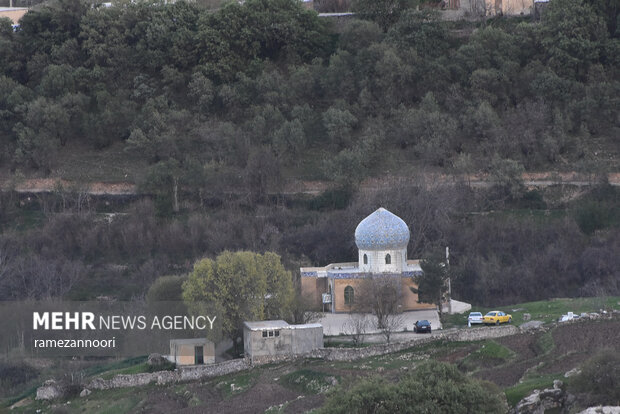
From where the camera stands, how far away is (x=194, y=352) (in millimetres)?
42219

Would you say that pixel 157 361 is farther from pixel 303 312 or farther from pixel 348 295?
pixel 348 295

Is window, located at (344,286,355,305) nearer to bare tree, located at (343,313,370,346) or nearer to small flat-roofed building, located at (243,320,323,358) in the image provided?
bare tree, located at (343,313,370,346)

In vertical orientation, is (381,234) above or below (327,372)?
above

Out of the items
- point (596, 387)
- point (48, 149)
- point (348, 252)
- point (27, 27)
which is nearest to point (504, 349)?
point (596, 387)

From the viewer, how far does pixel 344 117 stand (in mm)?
60281

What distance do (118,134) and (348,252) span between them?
15223 mm

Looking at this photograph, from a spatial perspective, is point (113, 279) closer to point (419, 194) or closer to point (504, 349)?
point (419, 194)

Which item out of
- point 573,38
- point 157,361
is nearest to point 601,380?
point 157,361

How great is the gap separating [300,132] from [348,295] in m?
15.3

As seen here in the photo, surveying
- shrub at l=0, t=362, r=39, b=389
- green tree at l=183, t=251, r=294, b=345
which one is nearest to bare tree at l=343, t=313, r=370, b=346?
green tree at l=183, t=251, r=294, b=345

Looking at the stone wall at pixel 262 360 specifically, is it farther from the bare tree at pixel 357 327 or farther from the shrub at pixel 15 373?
the shrub at pixel 15 373

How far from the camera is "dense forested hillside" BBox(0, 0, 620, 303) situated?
52.7 metres

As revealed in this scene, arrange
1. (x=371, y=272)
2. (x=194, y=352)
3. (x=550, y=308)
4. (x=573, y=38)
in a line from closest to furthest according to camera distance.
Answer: (x=194, y=352) → (x=550, y=308) → (x=371, y=272) → (x=573, y=38)

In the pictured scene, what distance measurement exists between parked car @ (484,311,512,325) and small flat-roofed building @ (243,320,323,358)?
189 inches
